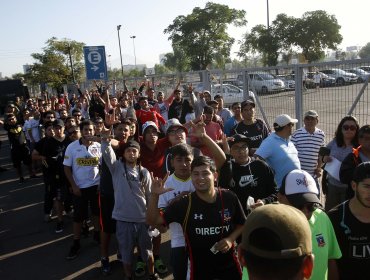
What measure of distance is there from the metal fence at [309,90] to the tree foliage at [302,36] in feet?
Result: 132

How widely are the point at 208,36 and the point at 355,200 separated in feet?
177

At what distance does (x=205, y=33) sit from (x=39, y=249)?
51.5 meters

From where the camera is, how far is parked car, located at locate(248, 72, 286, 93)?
6772 mm

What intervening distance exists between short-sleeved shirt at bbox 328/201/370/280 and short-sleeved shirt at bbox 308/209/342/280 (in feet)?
0.36

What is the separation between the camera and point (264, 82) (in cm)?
722

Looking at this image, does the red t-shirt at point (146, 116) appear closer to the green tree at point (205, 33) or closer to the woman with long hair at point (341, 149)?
the woman with long hair at point (341, 149)

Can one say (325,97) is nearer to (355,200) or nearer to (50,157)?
(355,200)

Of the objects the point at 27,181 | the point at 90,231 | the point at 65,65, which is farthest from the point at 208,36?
the point at 90,231

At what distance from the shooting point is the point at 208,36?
54.2m

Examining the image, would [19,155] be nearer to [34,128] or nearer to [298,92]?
[34,128]

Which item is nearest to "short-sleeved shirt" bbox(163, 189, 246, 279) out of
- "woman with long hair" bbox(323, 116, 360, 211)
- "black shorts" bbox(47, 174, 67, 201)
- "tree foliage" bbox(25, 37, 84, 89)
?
"woman with long hair" bbox(323, 116, 360, 211)

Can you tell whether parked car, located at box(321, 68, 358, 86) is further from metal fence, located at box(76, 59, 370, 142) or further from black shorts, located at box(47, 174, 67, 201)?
black shorts, located at box(47, 174, 67, 201)

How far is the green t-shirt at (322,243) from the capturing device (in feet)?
7.59

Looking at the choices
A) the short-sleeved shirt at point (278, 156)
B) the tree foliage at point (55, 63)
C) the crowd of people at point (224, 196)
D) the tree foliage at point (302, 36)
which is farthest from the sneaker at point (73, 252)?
the tree foliage at point (302, 36)
